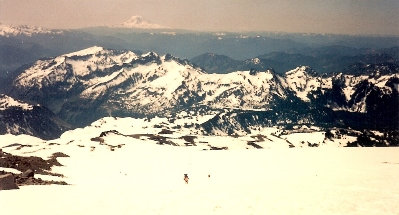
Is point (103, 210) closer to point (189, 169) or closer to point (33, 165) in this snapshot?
point (33, 165)

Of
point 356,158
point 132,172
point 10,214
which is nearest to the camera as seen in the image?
point 10,214

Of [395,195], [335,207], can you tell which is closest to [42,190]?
[335,207]

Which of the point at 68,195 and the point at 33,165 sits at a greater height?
the point at 68,195

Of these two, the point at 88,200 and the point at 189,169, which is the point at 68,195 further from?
the point at 189,169

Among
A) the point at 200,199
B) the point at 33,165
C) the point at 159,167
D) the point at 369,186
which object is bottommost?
the point at 159,167

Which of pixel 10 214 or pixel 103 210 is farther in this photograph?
pixel 103 210

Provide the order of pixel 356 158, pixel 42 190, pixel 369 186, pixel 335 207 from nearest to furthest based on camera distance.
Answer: pixel 335 207
pixel 42 190
pixel 369 186
pixel 356 158

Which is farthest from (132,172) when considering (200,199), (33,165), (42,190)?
(200,199)

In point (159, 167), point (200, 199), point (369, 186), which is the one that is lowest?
point (159, 167)

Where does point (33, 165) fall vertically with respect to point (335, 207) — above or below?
below
